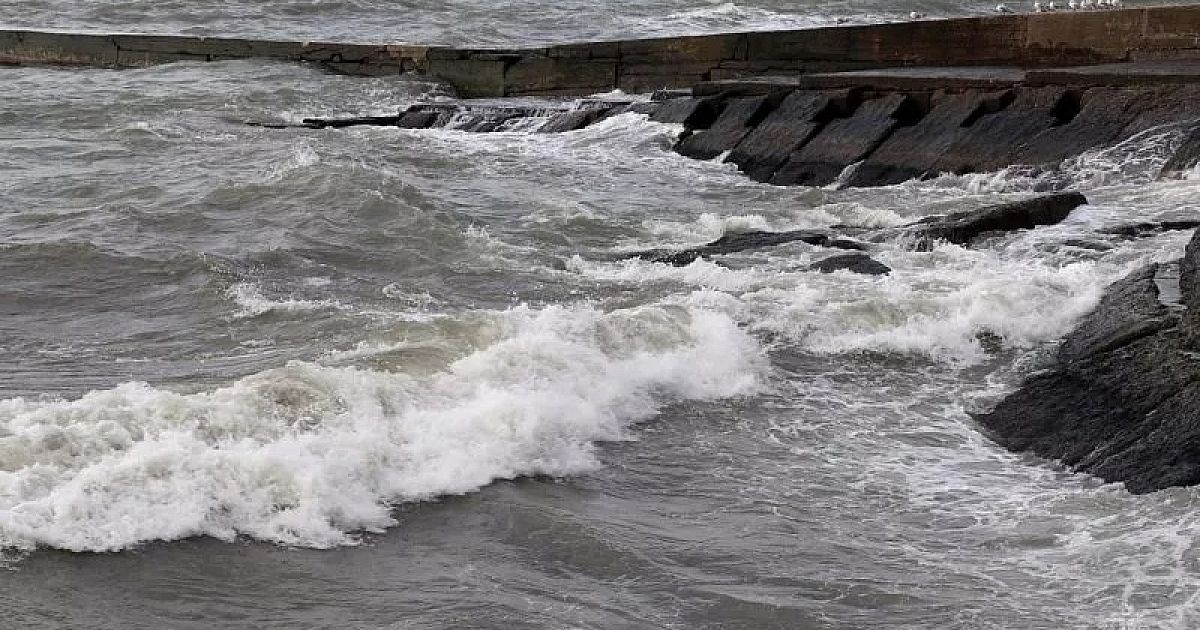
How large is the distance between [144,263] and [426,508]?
542cm

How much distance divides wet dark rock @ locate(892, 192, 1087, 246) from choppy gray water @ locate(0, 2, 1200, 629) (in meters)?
0.20

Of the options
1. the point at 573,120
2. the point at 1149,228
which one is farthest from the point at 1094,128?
the point at 573,120

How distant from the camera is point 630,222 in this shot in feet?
40.8

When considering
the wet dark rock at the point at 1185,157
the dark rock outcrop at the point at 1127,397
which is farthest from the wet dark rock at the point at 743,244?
the dark rock outcrop at the point at 1127,397

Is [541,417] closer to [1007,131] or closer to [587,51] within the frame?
[1007,131]

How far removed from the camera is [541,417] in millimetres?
6840

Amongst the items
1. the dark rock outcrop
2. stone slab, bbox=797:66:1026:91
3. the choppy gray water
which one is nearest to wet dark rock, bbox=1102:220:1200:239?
Result: the choppy gray water

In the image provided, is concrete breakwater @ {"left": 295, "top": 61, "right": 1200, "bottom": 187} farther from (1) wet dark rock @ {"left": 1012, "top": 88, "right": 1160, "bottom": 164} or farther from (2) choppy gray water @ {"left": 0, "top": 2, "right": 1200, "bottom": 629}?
(2) choppy gray water @ {"left": 0, "top": 2, "right": 1200, "bottom": 629}

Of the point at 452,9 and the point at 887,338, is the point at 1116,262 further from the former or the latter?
the point at 452,9

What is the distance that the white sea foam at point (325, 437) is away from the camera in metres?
5.45

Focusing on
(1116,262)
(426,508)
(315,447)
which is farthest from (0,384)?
(1116,262)

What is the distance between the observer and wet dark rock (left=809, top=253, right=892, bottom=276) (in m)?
9.74

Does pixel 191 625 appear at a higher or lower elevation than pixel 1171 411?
lower

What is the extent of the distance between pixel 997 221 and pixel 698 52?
10.1 metres
